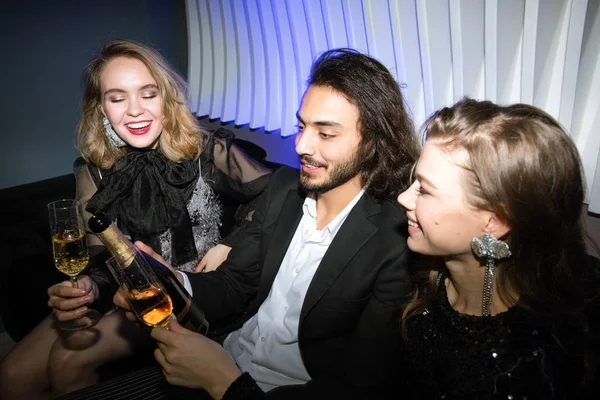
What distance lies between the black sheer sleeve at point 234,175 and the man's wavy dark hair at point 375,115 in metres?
0.76

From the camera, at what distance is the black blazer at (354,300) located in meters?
1.62

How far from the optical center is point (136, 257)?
1312mm

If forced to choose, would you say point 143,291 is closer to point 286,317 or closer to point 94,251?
point 286,317

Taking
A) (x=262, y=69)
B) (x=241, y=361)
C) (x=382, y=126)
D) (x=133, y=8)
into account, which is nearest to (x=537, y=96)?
(x=382, y=126)

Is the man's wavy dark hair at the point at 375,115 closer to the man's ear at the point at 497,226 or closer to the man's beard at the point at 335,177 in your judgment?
the man's beard at the point at 335,177

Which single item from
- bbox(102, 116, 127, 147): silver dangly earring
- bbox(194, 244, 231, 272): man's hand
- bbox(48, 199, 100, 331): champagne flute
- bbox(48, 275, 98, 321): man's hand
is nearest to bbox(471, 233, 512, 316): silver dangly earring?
bbox(194, 244, 231, 272): man's hand

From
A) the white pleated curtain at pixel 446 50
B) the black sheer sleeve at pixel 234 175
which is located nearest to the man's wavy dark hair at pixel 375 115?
the white pleated curtain at pixel 446 50

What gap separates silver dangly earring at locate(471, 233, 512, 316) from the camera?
1282 mm

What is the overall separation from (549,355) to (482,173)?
565mm

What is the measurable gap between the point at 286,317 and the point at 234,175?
103 cm

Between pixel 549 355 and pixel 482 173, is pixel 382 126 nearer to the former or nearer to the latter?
pixel 482 173

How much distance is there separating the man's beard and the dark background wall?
3177 mm

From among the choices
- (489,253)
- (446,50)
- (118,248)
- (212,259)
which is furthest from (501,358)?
(446,50)

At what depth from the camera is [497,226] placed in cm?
128
